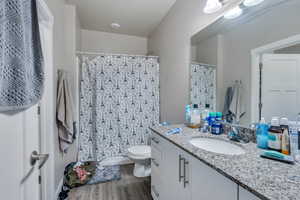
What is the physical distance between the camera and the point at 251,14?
3.78 feet

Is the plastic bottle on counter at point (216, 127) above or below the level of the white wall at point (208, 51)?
below

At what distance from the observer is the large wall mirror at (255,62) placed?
36.9 inches

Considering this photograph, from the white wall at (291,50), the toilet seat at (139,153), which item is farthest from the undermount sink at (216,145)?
the toilet seat at (139,153)

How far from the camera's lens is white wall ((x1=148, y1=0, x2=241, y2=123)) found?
1712mm

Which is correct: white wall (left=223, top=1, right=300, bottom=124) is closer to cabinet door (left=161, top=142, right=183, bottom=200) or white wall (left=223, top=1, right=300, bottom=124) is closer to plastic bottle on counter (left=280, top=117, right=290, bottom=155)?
plastic bottle on counter (left=280, top=117, right=290, bottom=155)

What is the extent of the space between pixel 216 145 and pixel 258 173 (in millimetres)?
557

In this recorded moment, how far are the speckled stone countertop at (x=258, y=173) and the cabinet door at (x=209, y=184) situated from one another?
4 centimetres

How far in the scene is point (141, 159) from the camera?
2.03 m

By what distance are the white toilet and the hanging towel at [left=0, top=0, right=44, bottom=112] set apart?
5.36 ft

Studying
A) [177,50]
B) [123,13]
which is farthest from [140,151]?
[123,13]

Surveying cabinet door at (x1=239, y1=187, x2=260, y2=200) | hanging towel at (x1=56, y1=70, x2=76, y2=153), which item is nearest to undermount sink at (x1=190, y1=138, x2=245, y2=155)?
cabinet door at (x1=239, y1=187, x2=260, y2=200)

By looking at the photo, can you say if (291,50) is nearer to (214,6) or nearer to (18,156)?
(214,6)

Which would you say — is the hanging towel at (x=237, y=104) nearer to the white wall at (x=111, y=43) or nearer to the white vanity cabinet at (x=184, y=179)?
the white vanity cabinet at (x=184, y=179)

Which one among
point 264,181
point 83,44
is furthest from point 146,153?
point 83,44
